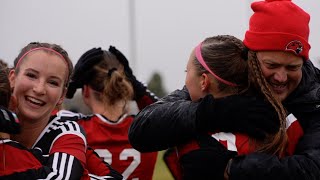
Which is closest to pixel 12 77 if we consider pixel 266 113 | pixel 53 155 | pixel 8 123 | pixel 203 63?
pixel 53 155

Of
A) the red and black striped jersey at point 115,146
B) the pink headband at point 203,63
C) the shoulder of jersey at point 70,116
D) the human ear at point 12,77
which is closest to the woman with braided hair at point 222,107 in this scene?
the pink headband at point 203,63

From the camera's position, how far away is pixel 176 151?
2.06 meters

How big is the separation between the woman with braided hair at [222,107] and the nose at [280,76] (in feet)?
0.17

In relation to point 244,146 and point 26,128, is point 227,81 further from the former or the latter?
point 26,128

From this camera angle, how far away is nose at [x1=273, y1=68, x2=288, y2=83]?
6.38 feet

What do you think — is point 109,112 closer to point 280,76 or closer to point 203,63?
point 203,63

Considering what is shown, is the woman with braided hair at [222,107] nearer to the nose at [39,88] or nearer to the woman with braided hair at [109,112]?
the nose at [39,88]

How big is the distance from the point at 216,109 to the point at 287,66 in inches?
12.7

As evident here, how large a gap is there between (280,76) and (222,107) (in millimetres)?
243

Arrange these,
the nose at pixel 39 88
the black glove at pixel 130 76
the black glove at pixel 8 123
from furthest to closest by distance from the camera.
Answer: the black glove at pixel 130 76
the nose at pixel 39 88
the black glove at pixel 8 123

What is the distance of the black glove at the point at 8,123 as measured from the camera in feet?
5.69

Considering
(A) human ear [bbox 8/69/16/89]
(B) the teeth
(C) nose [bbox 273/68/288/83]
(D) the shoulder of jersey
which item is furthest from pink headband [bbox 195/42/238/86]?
(D) the shoulder of jersey

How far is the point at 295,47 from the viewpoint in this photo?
1974 mm

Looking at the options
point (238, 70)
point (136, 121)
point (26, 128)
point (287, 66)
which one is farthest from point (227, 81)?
point (26, 128)
